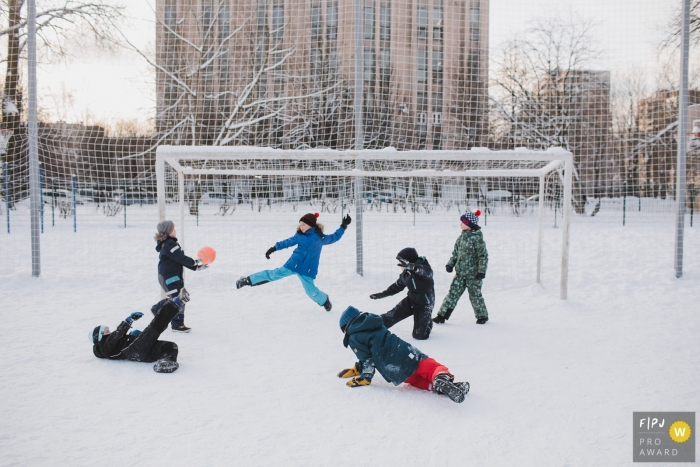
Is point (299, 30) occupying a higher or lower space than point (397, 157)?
higher

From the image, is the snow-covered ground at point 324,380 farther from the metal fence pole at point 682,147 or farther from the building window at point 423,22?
the building window at point 423,22

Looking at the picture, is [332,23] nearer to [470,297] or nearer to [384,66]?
[384,66]

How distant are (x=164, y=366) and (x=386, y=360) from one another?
175 cm

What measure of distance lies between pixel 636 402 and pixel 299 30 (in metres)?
11.1

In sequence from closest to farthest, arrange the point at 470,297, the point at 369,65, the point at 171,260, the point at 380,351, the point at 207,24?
the point at 380,351, the point at 171,260, the point at 470,297, the point at 369,65, the point at 207,24

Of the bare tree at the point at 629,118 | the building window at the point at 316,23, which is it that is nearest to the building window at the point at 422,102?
the building window at the point at 316,23

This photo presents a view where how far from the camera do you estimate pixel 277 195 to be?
14.5 metres

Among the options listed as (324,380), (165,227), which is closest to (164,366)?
(324,380)

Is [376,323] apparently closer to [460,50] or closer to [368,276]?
[368,276]

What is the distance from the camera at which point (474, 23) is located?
970 centimetres

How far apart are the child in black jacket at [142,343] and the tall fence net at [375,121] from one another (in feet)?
13.9

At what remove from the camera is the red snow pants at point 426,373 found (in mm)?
3482

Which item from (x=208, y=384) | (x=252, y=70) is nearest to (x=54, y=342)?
(x=208, y=384)

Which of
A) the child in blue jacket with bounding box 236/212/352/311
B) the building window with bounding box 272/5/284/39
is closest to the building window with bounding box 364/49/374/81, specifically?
the building window with bounding box 272/5/284/39
